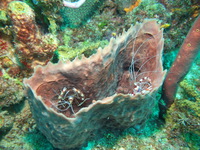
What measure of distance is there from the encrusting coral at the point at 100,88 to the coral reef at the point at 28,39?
0.68 meters

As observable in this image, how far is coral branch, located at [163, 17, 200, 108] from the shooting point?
96.0 inches

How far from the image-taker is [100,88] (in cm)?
274

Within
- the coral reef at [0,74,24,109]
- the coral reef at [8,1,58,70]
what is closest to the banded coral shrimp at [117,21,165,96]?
the coral reef at [8,1,58,70]

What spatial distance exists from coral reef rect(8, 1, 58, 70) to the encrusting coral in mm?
682

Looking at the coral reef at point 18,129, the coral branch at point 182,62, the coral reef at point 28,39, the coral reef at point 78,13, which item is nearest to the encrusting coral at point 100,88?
the coral branch at point 182,62

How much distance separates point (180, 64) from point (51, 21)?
297 centimetres

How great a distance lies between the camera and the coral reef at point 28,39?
2.45 meters

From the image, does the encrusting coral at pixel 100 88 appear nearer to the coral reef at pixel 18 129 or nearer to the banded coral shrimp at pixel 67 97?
the banded coral shrimp at pixel 67 97

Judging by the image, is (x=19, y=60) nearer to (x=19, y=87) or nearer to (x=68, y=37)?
(x=19, y=87)

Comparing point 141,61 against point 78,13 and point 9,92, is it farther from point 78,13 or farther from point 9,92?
point 9,92

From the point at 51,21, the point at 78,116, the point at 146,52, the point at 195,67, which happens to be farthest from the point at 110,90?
the point at 195,67

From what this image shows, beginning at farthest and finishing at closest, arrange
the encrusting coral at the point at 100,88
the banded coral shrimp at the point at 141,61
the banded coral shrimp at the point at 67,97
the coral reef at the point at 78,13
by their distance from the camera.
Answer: the coral reef at the point at 78,13 < the banded coral shrimp at the point at 141,61 < the banded coral shrimp at the point at 67,97 < the encrusting coral at the point at 100,88

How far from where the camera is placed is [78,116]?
5.66ft

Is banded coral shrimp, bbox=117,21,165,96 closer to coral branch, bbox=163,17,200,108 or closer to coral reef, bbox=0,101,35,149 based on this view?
coral branch, bbox=163,17,200,108
